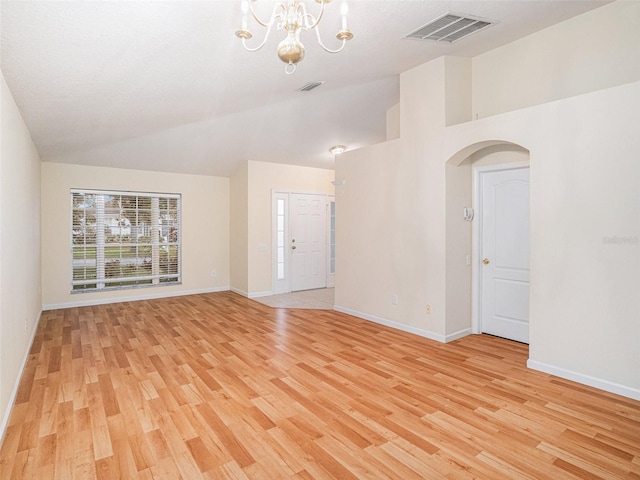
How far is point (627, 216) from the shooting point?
9.36 feet

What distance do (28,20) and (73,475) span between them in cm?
260

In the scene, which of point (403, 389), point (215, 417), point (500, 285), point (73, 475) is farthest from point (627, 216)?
point (73, 475)

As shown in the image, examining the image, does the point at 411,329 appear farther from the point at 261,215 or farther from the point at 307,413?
the point at 261,215

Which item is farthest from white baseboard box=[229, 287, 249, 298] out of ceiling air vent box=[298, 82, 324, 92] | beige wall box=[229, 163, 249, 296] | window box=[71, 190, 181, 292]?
ceiling air vent box=[298, 82, 324, 92]

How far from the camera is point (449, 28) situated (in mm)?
3316

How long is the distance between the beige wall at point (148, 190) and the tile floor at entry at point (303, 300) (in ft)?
5.19

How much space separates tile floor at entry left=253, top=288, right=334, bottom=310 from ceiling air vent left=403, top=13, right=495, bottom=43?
4192 mm

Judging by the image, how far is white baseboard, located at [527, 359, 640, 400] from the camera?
2.84 metres

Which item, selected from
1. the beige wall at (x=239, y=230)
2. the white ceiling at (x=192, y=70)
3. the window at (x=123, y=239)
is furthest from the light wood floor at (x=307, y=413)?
the beige wall at (x=239, y=230)

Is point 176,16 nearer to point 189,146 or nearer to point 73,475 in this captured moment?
point 73,475

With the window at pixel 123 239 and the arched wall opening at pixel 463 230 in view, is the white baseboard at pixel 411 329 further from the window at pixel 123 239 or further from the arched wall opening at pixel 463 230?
the window at pixel 123 239

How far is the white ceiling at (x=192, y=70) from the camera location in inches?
88.0

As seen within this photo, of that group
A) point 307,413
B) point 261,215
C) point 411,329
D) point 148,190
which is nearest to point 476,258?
point 411,329

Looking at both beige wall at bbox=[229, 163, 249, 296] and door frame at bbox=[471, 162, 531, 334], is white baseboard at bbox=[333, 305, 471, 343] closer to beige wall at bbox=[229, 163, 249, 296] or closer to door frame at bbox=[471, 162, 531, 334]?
door frame at bbox=[471, 162, 531, 334]
